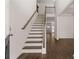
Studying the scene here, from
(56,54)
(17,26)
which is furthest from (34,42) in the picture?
(56,54)

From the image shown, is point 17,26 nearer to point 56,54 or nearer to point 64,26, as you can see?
point 56,54

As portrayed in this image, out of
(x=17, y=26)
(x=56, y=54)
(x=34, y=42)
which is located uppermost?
(x=17, y=26)

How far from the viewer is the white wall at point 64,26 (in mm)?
11375

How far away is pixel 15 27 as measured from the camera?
662cm

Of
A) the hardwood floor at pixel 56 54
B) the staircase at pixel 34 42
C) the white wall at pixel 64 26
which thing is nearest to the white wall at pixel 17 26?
the staircase at pixel 34 42

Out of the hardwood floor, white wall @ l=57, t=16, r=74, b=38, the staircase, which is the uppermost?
white wall @ l=57, t=16, r=74, b=38

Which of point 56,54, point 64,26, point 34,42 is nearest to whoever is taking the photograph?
point 56,54

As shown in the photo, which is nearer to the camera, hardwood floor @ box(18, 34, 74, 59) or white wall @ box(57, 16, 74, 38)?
hardwood floor @ box(18, 34, 74, 59)

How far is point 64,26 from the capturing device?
11.6 metres

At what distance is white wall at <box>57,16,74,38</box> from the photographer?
37.3ft

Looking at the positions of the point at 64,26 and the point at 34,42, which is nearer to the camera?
the point at 34,42

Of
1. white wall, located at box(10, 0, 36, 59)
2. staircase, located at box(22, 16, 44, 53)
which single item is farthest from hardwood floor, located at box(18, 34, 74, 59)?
white wall, located at box(10, 0, 36, 59)

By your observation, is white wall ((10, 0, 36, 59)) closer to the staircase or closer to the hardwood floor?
the staircase

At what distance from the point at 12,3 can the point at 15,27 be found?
3.67ft
